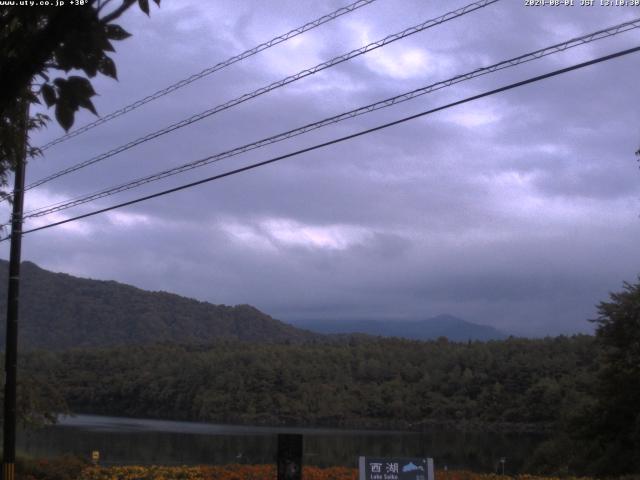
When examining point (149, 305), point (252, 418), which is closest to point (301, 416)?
point (252, 418)

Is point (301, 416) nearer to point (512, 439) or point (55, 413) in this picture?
point (512, 439)

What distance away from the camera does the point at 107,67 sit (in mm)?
4531

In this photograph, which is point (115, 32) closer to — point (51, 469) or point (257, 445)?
point (51, 469)

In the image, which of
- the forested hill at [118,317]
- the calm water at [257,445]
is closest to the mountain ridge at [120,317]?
the forested hill at [118,317]

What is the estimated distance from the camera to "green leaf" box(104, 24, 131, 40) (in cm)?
450

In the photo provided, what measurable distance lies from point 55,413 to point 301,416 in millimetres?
18804

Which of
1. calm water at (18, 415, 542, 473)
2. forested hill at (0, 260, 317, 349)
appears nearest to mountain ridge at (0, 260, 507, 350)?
forested hill at (0, 260, 317, 349)

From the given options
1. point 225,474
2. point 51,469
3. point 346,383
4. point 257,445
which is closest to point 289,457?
point 225,474

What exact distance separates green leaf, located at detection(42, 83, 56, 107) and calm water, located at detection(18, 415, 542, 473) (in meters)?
A: 17.9

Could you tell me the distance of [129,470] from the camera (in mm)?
17609

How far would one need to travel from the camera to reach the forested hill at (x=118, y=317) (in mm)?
101750

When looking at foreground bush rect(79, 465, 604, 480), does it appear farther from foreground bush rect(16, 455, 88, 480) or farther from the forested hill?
the forested hill

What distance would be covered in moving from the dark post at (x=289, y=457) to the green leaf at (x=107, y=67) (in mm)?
6859

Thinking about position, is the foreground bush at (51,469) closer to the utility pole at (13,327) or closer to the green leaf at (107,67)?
the utility pole at (13,327)
